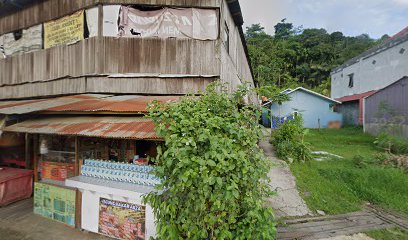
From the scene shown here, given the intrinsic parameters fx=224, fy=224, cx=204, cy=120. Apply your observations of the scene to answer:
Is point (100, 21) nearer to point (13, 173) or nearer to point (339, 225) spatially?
point (13, 173)

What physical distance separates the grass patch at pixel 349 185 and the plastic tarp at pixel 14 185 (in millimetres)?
8615

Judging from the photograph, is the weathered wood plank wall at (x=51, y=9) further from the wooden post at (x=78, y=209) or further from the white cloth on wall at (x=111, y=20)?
the wooden post at (x=78, y=209)

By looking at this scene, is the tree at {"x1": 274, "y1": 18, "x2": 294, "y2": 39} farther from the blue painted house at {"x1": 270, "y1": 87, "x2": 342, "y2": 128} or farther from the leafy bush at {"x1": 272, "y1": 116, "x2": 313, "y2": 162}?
the leafy bush at {"x1": 272, "y1": 116, "x2": 313, "y2": 162}

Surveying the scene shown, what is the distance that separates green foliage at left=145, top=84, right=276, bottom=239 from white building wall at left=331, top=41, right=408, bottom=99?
19.5 meters

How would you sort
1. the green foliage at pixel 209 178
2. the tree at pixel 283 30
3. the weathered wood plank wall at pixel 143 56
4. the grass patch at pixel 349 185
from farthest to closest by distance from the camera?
the tree at pixel 283 30, the weathered wood plank wall at pixel 143 56, the grass patch at pixel 349 185, the green foliage at pixel 209 178

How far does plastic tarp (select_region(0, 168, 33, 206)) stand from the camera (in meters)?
6.52

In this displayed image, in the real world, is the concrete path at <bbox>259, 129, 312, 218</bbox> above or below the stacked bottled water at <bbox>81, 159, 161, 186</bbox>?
below

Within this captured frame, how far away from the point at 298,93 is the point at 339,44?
100 feet

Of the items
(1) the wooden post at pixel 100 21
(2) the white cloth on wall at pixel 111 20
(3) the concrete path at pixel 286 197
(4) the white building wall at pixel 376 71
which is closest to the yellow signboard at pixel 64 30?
(1) the wooden post at pixel 100 21

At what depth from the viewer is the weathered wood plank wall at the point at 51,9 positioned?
24.2 feet

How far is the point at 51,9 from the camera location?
8.77 m

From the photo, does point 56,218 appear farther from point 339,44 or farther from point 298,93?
point 339,44

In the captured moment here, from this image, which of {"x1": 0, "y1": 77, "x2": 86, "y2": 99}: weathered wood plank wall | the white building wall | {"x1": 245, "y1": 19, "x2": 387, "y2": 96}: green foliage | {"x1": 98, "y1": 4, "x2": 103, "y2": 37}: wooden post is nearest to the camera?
{"x1": 98, "y1": 4, "x2": 103, "y2": 37}: wooden post

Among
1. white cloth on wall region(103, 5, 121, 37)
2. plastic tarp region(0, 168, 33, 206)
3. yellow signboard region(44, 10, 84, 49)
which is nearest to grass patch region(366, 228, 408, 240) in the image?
white cloth on wall region(103, 5, 121, 37)
